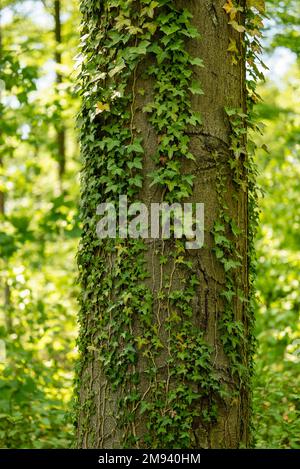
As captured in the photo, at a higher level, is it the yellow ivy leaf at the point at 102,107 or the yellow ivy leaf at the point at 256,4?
the yellow ivy leaf at the point at 256,4

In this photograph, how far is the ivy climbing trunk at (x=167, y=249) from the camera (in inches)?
113

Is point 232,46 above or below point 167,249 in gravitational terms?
above

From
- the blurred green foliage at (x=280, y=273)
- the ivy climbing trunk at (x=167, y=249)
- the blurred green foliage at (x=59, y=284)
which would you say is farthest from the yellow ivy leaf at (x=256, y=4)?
the blurred green foliage at (x=280, y=273)

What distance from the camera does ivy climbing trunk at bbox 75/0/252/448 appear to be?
9.45 ft

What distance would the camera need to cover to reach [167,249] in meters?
2.94

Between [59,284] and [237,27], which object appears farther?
[59,284]

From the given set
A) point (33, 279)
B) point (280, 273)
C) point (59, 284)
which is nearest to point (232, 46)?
point (280, 273)

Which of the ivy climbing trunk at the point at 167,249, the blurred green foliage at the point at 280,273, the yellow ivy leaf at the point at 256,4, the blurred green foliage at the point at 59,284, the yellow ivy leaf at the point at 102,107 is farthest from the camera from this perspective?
the blurred green foliage at the point at 280,273

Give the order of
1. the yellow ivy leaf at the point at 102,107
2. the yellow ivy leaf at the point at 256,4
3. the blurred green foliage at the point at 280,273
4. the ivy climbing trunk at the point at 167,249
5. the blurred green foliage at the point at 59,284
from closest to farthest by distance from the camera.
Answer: the ivy climbing trunk at the point at 167,249
the yellow ivy leaf at the point at 102,107
the yellow ivy leaf at the point at 256,4
the blurred green foliage at the point at 59,284
the blurred green foliage at the point at 280,273

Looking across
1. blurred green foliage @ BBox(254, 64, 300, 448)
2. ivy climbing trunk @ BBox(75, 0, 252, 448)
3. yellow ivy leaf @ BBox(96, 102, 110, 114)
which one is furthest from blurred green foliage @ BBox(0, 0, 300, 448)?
yellow ivy leaf @ BBox(96, 102, 110, 114)

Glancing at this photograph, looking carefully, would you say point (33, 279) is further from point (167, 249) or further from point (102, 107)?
point (167, 249)

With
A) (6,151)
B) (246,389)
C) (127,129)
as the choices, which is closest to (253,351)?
(246,389)

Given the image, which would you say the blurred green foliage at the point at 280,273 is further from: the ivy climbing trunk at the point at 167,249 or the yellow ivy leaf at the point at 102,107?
the yellow ivy leaf at the point at 102,107
